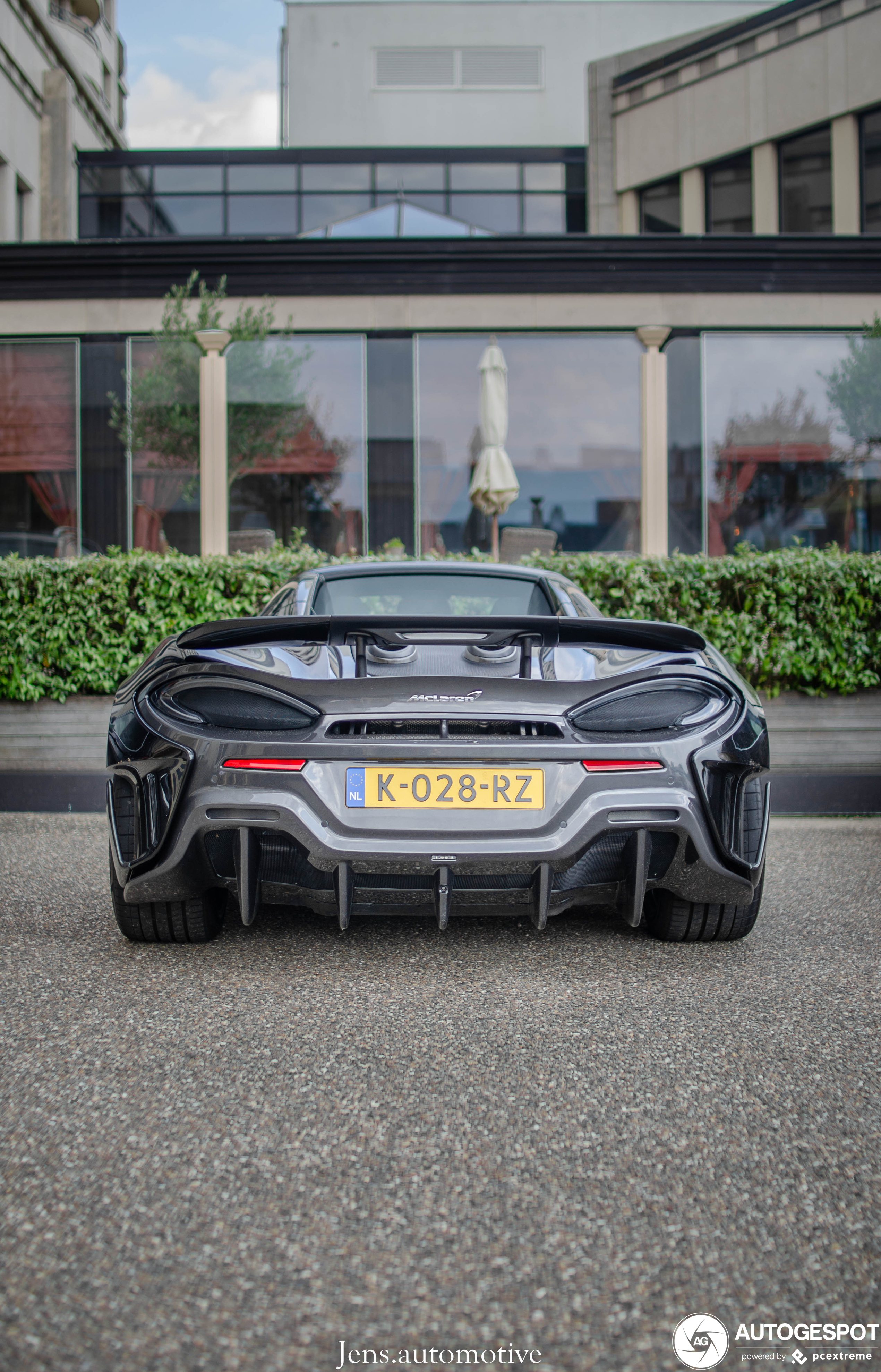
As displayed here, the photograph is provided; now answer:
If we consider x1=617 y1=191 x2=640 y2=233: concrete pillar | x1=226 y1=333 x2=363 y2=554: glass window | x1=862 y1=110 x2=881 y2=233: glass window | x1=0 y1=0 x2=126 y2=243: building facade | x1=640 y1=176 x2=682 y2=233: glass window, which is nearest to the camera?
x1=226 y1=333 x2=363 y2=554: glass window

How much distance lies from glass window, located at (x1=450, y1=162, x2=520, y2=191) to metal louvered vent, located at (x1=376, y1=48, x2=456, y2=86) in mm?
4482

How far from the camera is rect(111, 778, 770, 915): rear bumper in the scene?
2359mm

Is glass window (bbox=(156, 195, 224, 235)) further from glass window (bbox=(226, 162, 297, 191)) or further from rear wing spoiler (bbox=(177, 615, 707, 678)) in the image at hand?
rear wing spoiler (bbox=(177, 615, 707, 678))

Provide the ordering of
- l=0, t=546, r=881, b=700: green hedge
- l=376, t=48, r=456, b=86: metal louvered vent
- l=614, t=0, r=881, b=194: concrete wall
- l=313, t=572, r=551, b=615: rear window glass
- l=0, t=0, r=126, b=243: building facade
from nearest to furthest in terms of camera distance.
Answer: l=313, t=572, r=551, b=615: rear window glass < l=0, t=546, r=881, b=700: green hedge < l=614, t=0, r=881, b=194: concrete wall < l=0, t=0, r=126, b=243: building facade < l=376, t=48, r=456, b=86: metal louvered vent

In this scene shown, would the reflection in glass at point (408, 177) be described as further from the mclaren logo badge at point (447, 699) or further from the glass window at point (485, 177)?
the mclaren logo badge at point (447, 699)

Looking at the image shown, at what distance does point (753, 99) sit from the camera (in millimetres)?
15836

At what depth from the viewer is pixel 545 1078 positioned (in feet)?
6.32

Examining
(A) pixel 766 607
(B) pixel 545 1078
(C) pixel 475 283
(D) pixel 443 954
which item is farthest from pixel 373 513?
(B) pixel 545 1078

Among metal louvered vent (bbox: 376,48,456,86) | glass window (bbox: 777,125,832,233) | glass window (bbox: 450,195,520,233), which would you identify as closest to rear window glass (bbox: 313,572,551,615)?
glass window (bbox: 777,125,832,233)

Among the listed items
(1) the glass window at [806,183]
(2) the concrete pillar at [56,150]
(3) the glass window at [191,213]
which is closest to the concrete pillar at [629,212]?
(1) the glass window at [806,183]

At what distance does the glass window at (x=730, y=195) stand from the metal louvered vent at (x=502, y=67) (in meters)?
7.32

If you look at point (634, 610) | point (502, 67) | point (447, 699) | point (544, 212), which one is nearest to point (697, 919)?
point (447, 699)

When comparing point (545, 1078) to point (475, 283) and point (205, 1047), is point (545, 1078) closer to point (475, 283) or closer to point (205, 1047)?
point (205, 1047)

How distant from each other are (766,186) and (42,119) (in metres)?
12.8
